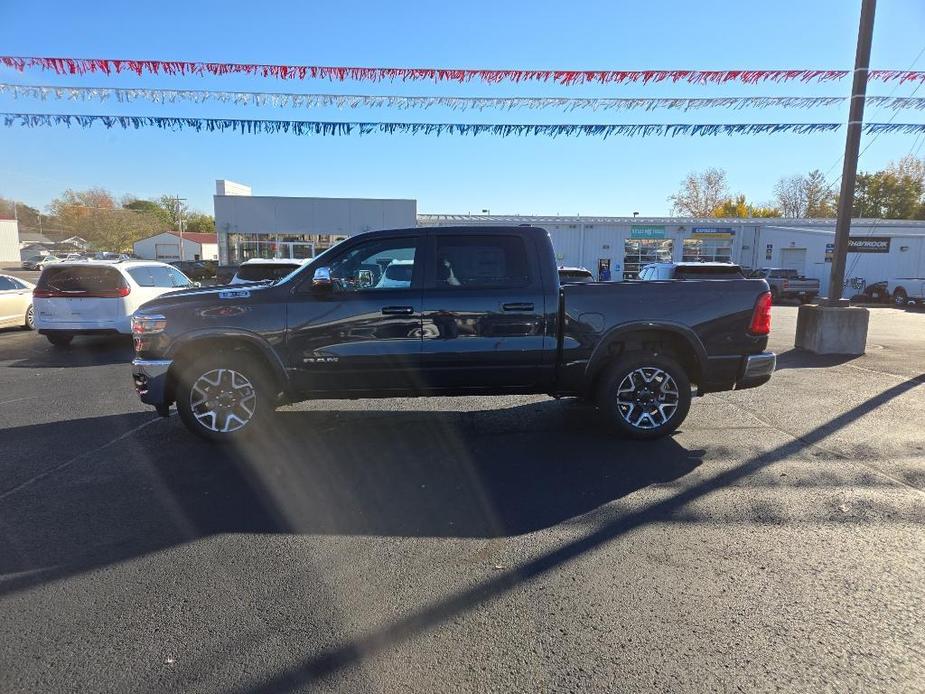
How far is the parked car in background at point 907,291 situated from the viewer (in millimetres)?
25312

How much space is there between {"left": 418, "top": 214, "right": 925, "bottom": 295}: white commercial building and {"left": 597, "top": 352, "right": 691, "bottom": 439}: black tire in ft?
89.1

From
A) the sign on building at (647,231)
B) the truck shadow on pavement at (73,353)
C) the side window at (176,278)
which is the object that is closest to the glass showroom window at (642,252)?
the sign on building at (647,231)

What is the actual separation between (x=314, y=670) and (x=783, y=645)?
6.87ft

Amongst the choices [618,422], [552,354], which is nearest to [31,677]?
[552,354]

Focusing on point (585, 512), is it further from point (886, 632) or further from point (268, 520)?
point (268, 520)

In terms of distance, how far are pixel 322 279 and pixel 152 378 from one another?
5.92 ft

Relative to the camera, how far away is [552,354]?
522cm

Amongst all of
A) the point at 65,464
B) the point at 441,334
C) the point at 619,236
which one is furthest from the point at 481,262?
the point at 619,236

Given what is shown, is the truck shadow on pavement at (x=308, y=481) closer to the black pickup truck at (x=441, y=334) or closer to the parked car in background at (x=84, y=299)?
the black pickup truck at (x=441, y=334)

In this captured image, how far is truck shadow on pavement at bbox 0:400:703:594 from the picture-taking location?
3.60m

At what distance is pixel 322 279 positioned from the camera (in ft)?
16.2

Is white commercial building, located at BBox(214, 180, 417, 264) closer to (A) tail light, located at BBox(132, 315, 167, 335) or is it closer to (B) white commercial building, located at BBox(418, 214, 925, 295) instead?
(B) white commercial building, located at BBox(418, 214, 925, 295)

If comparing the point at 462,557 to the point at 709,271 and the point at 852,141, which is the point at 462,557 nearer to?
the point at 709,271

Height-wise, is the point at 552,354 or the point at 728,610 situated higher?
the point at 552,354
